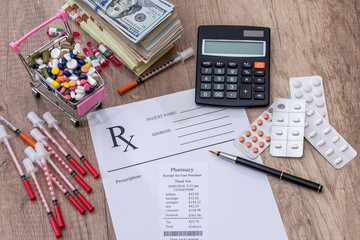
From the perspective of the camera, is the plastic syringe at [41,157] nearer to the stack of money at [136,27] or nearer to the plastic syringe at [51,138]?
the plastic syringe at [51,138]

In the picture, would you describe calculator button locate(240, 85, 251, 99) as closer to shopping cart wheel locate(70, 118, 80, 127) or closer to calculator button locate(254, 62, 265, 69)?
calculator button locate(254, 62, 265, 69)

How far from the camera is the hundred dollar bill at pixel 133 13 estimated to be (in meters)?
0.97

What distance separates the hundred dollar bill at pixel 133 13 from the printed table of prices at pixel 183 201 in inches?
12.0

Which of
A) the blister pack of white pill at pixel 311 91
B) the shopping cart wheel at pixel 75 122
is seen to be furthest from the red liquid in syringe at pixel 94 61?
the blister pack of white pill at pixel 311 91

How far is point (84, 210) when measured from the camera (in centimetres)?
92

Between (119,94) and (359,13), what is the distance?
62 cm

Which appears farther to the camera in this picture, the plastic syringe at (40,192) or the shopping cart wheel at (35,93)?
the shopping cart wheel at (35,93)

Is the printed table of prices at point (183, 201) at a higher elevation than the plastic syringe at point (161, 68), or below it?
below

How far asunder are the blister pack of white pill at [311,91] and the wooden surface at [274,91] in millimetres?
14

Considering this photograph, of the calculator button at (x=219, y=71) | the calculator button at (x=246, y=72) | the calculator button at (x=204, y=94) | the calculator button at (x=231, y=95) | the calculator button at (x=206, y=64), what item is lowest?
the calculator button at (x=231, y=95)

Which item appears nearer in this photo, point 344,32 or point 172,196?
point 172,196

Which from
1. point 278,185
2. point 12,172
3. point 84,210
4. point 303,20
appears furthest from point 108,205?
point 303,20

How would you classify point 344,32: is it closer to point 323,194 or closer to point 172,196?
point 323,194

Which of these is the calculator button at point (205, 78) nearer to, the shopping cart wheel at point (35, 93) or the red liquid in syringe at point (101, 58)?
the red liquid in syringe at point (101, 58)
